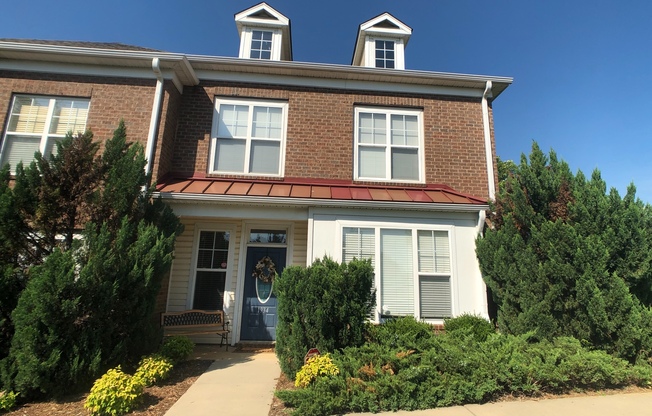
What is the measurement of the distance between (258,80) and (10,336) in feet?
21.7

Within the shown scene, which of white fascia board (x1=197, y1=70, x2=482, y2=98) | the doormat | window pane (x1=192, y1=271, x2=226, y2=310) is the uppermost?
white fascia board (x1=197, y1=70, x2=482, y2=98)

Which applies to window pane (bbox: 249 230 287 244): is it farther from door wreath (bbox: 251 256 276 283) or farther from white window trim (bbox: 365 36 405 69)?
white window trim (bbox: 365 36 405 69)

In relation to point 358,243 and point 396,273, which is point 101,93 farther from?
point 396,273

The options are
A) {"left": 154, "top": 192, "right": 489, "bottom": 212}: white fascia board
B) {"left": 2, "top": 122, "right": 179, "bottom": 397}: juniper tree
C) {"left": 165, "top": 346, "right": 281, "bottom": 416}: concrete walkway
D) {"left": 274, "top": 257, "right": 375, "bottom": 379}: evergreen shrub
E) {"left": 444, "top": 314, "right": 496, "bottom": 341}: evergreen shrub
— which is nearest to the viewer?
{"left": 165, "top": 346, "right": 281, "bottom": 416}: concrete walkway

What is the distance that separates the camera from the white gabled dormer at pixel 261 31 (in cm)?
909

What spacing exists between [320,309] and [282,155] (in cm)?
434

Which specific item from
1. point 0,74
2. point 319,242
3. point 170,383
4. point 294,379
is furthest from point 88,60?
point 294,379

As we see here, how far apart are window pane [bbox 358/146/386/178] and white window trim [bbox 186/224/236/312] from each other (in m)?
3.35

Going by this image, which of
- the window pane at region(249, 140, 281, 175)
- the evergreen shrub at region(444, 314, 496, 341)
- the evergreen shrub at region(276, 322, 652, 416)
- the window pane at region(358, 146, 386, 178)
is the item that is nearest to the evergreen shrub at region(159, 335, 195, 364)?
the evergreen shrub at region(276, 322, 652, 416)

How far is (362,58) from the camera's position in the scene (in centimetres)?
998

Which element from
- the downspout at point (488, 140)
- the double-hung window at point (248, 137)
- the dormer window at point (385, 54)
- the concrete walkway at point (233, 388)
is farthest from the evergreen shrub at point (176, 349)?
the dormer window at point (385, 54)

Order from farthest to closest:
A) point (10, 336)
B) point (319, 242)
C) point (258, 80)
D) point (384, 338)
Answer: point (258, 80), point (319, 242), point (384, 338), point (10, 336)

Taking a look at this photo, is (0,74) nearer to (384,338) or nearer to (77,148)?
(77,148)

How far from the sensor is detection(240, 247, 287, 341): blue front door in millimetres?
7414
